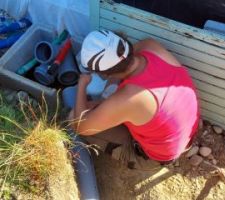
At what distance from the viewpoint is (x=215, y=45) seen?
298 cm

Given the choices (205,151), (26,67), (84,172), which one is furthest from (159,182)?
(26,67)

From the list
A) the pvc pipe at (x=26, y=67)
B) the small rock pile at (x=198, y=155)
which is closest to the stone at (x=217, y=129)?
the small rock pile at (x=198, y=155)

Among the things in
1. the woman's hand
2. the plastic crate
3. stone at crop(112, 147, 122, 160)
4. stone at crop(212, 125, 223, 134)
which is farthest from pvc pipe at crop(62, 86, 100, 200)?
stone at crop(212, 125, 223, 134)

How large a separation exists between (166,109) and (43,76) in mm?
1183

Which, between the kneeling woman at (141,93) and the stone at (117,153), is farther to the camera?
the stone at (117,153)

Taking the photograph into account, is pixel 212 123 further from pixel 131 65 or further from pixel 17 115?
pixel 17 115

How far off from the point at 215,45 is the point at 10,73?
1.48 metres

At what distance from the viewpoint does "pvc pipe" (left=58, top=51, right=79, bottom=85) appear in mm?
3543

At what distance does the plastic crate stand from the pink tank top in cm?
76

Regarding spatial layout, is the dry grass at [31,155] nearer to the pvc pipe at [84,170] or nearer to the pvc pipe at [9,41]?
the pvc pipe at [84,170]

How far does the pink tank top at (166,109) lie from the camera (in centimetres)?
267

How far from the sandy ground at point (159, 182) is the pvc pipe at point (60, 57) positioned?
0.72 meters

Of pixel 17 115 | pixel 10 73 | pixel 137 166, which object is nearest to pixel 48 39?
pixel 10 73

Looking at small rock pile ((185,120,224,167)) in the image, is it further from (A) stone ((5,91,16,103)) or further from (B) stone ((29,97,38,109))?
(A) stone ((5,91,16,103))
